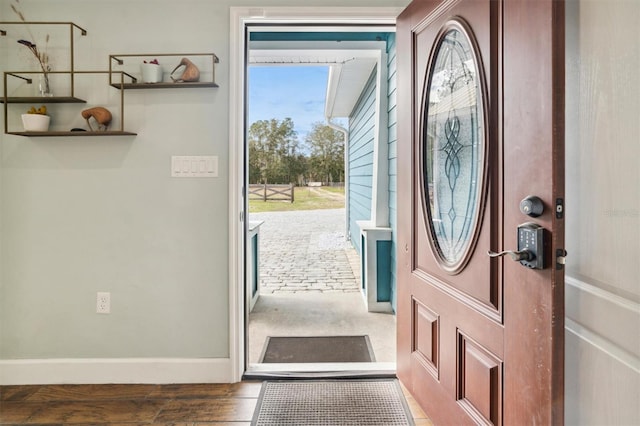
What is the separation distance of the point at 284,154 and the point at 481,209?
456 centimetres

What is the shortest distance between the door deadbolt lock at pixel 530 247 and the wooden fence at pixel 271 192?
4.88 metres

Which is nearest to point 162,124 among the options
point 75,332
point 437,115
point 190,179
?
point 190,179

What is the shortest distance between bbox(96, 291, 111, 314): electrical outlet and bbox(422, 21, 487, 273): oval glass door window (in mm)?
1856

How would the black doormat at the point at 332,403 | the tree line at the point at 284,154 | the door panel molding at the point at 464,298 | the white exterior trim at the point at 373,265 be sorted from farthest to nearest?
the tree line at the point at 284,154 < the white exterior trim at the point at 373,265 < the black doormat at the point at 332,403 < the door panel molding at the point at 464,298

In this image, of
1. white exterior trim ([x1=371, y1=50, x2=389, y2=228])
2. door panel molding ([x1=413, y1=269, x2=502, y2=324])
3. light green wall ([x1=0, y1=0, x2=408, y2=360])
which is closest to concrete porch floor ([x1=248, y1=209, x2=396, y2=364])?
light green wall ([x1=0, y1=0, x2=408, y2=360])

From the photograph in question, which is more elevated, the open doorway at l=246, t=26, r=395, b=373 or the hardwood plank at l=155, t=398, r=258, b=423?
the open doorway at l=246, t=26, r=395, b=373

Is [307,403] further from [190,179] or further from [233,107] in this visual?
[233,107]

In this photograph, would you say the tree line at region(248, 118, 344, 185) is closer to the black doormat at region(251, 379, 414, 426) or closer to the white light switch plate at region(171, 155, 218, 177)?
the white light switch plate at region(171, 155, 218, 177)

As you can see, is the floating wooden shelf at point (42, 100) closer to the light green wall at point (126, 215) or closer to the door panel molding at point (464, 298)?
the light green wall at point (126, 215)

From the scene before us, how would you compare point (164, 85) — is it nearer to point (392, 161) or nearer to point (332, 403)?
point (332, 403)

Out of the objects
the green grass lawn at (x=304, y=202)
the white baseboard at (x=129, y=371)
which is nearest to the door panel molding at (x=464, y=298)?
the white baseboard at (x=129, y=371)

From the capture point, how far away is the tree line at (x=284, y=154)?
563 cm

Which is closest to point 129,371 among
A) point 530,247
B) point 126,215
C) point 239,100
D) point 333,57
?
point 126,215

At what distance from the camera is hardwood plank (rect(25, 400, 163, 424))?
1826 mm
